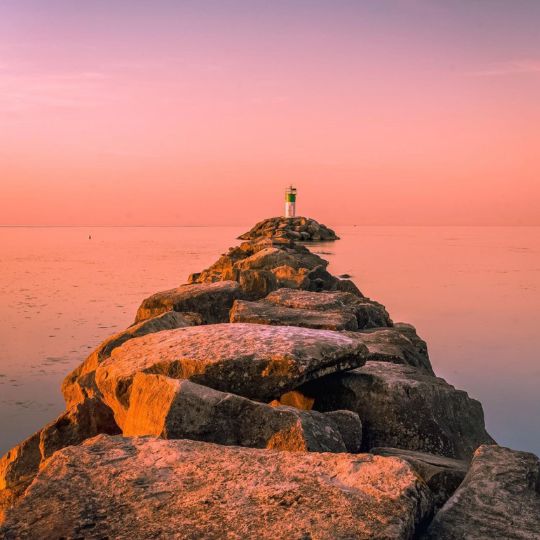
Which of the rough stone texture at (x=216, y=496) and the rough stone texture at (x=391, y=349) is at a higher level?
the rough stone texture at (x=216, y=496)

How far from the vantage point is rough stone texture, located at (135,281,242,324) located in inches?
344

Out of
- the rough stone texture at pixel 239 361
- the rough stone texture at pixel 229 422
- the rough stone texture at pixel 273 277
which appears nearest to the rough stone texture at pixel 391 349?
the rough stone texture at pixel 239 361

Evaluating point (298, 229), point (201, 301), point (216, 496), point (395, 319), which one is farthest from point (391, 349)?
point (298, 229)

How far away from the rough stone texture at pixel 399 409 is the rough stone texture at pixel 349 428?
67 cm

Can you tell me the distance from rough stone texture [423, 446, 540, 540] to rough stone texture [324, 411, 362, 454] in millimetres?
843

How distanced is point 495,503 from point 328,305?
5081 millimetres

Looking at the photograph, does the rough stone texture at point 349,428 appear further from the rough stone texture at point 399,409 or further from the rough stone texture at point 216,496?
the rough stone texture at point 216,496

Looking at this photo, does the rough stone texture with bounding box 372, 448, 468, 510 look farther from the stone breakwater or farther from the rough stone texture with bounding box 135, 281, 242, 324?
the rough stone texture with bounding box 135, 281, 242, 324

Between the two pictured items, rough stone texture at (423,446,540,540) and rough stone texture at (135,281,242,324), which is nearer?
rough stone texture at (423,446,540,540)

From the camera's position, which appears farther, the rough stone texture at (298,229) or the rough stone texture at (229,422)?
the rough stone texture at (298,229)

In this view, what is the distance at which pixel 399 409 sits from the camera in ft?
15.5

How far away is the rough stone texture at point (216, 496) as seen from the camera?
7.62 ft

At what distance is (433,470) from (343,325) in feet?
11.3

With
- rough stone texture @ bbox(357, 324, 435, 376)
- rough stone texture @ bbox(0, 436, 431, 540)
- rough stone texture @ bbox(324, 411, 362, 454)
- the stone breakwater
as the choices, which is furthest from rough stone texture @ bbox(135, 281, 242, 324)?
rough stone texture @ bbox(0, 436, 431, 540)
